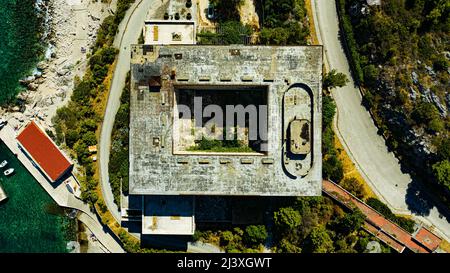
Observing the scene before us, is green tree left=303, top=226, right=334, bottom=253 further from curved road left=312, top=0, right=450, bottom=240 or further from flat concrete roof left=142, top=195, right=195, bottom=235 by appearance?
flat concrete roof left=142, top=195, right=195, bottom=235

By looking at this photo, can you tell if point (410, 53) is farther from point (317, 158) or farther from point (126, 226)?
point (126, 226)

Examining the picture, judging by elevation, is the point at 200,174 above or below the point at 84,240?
above

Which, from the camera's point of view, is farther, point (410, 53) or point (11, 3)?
point (11, 3)

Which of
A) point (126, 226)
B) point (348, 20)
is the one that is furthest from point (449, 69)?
point (126, 226)

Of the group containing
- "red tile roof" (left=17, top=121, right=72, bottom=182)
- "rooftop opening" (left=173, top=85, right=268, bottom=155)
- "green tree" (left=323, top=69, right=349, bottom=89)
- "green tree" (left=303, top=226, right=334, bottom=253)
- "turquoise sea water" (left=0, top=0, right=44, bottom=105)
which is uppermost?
"turquoise sea water" (left=0, top=0, right=44, bottom=105)

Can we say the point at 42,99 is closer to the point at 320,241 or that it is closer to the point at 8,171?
the point at 8,171

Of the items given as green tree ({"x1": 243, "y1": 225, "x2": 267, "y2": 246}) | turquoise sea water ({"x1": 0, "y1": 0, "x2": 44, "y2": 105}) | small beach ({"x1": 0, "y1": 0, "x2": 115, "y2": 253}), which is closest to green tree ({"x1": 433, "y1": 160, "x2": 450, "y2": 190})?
green tree ({"x1": 243, "y1": 225, "x2": 267, "y2": 246})

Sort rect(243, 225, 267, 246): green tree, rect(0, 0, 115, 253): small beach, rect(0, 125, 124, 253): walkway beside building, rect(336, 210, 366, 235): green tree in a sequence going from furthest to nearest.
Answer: rect(0, 0, 115, 253): small beach → rect(0, 125, 124, 253): walkway beside building → rect(243, 225, 267, 246): green tree → rect(336, 210, 366, 235): green tree

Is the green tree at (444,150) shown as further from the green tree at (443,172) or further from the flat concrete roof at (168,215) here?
the flat concrete roof at (168,215)
